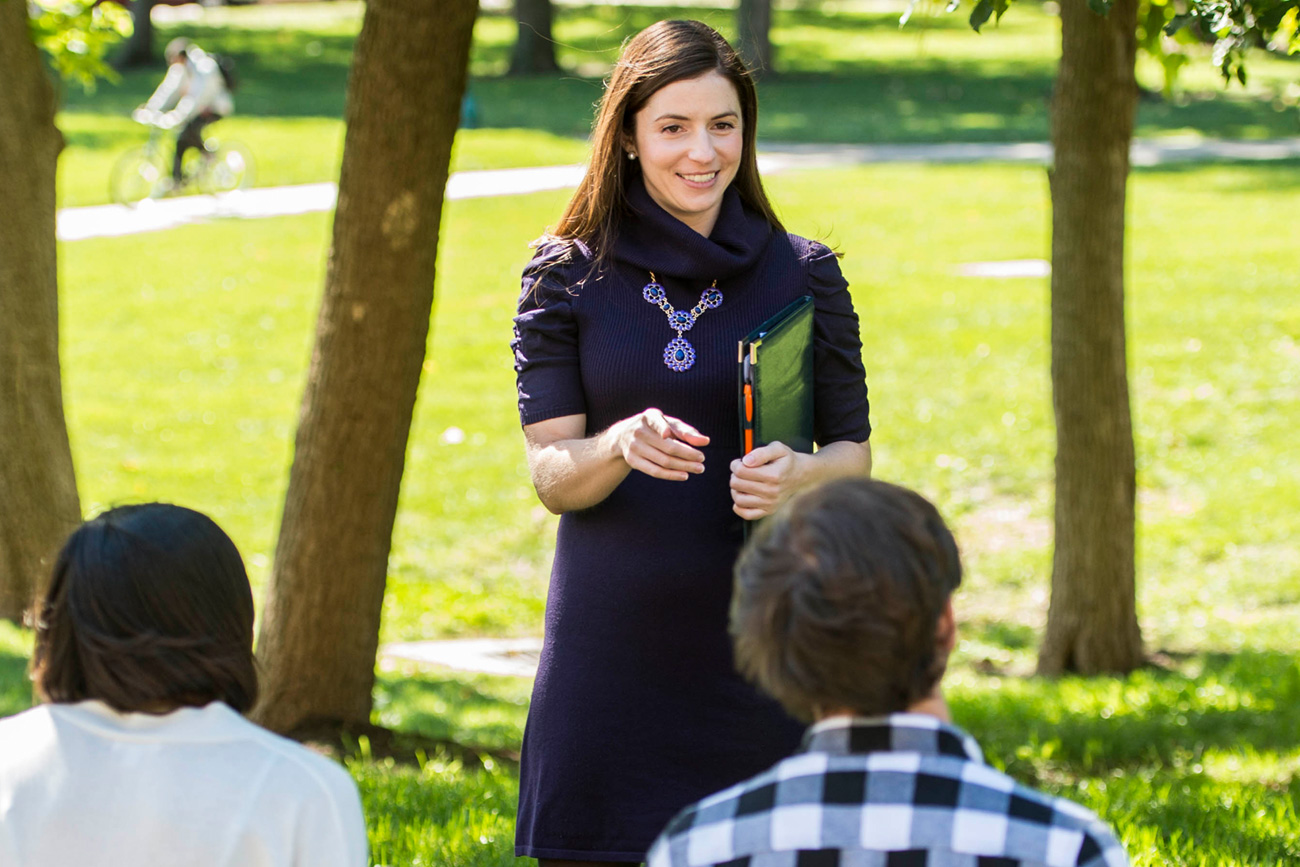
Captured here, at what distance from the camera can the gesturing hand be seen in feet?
8.07

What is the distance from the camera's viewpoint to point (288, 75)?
115 feet

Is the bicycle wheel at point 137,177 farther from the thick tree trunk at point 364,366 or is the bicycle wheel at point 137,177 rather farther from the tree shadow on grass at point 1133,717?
the thick tree trunk at point 364,366

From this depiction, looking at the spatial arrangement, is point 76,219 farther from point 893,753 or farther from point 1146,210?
point 893,753

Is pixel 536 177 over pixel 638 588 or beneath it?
over

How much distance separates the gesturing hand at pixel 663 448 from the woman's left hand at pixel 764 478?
0.30ft

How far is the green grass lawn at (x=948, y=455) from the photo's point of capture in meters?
5.54

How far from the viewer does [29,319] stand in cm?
692

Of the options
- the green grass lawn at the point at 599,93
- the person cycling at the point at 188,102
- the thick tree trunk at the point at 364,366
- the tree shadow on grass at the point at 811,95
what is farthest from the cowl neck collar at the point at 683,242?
the tree shadow on grass at the point at 811,95

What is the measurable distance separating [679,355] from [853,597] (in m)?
1.10

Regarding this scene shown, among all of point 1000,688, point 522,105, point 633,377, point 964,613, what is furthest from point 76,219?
point 633,377

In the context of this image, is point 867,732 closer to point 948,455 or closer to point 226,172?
point 948,455

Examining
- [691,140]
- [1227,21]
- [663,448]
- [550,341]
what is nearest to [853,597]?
[663,448]

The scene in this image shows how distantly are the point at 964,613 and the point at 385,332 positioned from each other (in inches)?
216

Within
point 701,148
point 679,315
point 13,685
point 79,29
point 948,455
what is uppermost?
point 79,29
